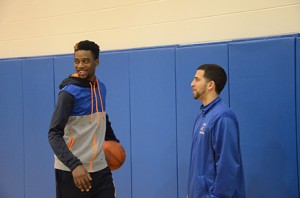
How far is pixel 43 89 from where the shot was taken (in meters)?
4.18

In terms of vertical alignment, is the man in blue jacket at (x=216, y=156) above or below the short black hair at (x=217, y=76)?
below

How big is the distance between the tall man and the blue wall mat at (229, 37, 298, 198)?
3.81 feet

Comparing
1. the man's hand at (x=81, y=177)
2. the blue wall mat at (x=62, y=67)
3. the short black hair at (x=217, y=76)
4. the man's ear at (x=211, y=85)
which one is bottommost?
the man's hand at (x=81, y=177)

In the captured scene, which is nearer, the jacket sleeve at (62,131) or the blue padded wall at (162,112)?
the jacket sleeve at (62,131)

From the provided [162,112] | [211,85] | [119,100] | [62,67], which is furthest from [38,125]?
[211,85]

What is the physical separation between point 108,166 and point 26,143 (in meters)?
2.02

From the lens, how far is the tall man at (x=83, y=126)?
7.66 feet

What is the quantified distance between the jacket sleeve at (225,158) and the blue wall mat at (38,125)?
238 centimetres

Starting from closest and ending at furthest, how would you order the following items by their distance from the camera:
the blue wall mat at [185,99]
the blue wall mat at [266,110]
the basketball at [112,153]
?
the basketball at [112,153] < the blue wall mat at [266,110] < the blue wall mat at [185,99]

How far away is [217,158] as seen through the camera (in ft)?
7.52

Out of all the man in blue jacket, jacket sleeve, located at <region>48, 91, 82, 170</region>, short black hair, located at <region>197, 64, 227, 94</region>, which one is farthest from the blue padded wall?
jacket sleeve, located at <region>48, 91, 82, 170</region>

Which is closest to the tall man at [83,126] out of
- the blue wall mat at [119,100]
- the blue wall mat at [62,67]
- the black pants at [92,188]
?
the black pants at [92,188]

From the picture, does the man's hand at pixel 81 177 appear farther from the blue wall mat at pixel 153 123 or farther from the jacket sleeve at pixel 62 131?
the blue wall mat at pixel 153 123

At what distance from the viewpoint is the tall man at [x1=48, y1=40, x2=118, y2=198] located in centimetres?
234
